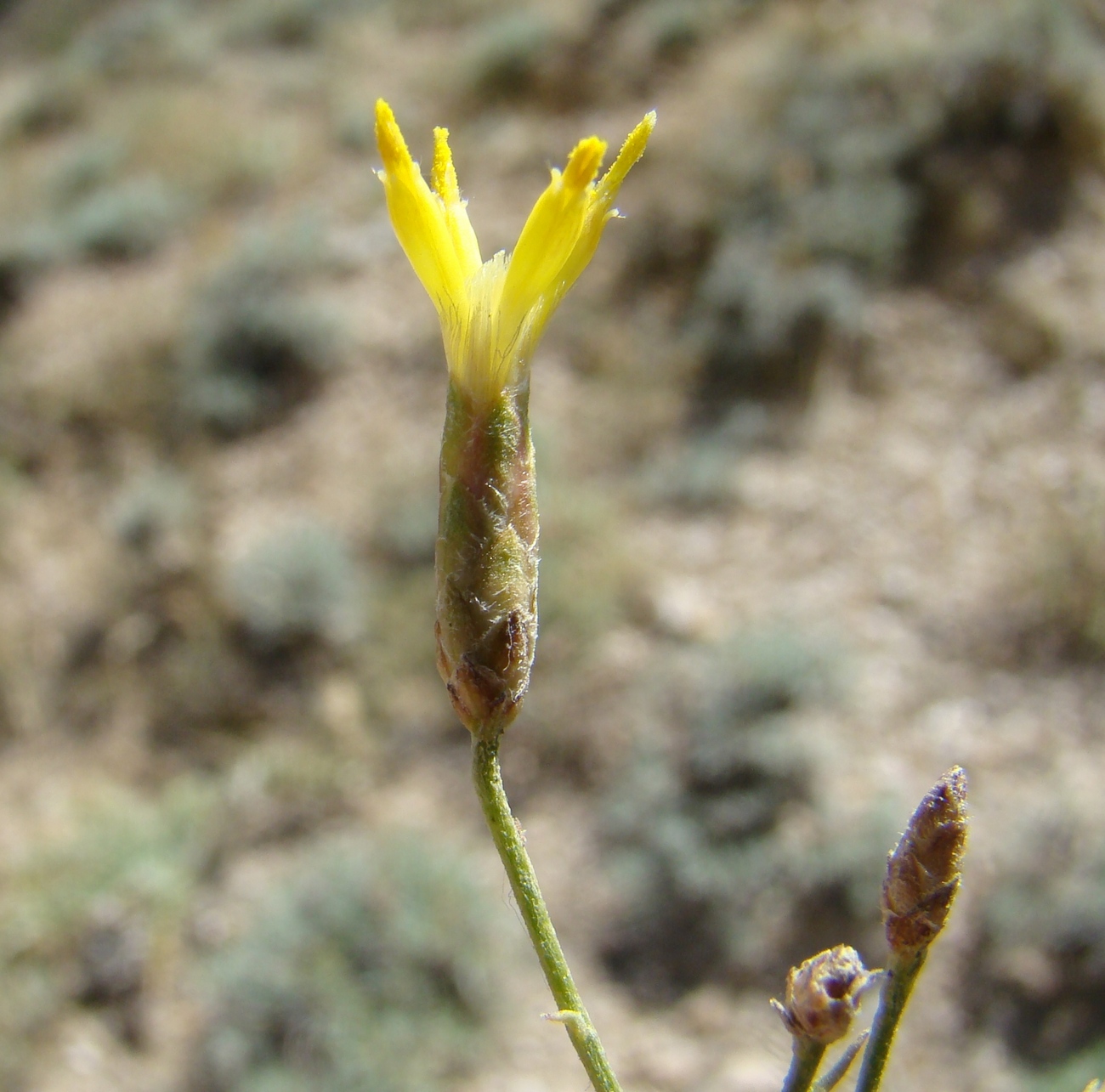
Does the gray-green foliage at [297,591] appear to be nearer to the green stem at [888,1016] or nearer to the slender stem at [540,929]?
A: the slender stem at [540,929]

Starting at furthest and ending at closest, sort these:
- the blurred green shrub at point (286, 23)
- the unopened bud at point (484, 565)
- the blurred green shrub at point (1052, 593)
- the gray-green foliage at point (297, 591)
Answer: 1. the blurred green shrub at point (286, 23)
2. the gray-green foliage at point (297, 591)
3. the blurred green shrub at point (1052, 593)
4. the unopened bud at point (484, 565)

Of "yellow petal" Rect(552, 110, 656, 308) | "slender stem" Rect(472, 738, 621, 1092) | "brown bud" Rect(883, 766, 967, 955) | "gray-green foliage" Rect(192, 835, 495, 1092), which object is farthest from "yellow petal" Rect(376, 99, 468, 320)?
"gray-green foliage" Rect(192, 835, 495, 1092)

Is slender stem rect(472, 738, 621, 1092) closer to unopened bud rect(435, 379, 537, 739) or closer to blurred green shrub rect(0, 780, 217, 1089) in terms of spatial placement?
unopened bud rect(435, 379, 537, 739)

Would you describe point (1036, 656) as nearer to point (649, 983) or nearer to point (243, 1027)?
point (649, 983)

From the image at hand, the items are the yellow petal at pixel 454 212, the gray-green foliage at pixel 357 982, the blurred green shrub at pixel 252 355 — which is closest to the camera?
the yellow petal at pixel 454 212

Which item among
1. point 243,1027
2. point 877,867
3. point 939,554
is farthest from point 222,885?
point 939,554

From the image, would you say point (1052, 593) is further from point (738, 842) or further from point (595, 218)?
point (595, 218)

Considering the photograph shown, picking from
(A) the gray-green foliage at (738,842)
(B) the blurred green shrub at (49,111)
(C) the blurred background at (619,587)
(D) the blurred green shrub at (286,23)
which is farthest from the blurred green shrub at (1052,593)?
(B) the blurred green shrub at (49,111)
